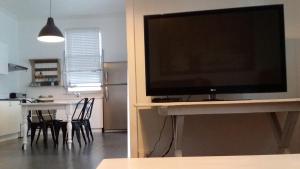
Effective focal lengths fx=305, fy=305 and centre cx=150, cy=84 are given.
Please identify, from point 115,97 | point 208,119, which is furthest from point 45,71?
point 208,119

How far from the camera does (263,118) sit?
3.02m

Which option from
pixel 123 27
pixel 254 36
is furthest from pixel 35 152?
pixel 123 27

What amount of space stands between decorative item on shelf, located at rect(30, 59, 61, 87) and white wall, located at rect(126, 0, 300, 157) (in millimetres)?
5369

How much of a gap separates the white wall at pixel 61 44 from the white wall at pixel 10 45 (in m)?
0.17

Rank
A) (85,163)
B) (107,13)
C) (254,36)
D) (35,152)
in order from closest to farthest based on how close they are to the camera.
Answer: (254,36), (85,163), (35,152), (107,13)

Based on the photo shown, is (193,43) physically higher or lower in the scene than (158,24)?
lower

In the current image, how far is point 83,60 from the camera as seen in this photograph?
26.6 feet

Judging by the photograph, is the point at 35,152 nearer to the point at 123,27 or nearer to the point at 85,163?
the point at 85,163

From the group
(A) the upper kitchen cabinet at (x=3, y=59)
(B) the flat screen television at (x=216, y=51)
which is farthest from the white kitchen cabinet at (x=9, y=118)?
(B) the flat screen television at (x=216, y=51)

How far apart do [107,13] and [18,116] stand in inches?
132

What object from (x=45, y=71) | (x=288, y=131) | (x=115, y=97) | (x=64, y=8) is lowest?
(x=288, y=131)

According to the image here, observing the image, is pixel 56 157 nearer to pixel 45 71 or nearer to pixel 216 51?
pixel 216 51

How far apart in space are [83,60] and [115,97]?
135 cm

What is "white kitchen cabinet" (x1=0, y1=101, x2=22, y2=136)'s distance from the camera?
5.98m
